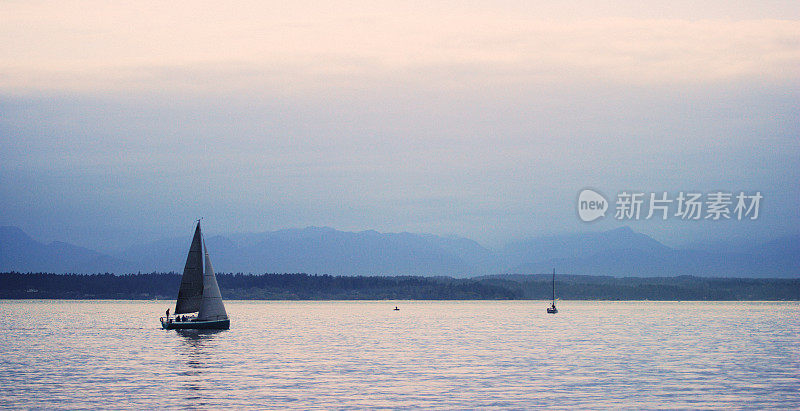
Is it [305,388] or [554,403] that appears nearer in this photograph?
[554,403]

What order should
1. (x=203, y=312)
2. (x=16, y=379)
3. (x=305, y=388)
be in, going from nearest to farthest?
(x=305, y=388), (x=16, y=379), (x=203, y=312)

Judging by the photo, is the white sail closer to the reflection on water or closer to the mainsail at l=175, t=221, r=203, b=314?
the mainsail at l=175, t=221, r=203, b=314

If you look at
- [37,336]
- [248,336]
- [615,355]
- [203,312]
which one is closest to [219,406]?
[615,355]

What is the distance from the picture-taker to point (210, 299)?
10481 centimetres

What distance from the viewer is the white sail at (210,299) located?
10169 centimetres

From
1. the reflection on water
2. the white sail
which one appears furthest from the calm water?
the white sail

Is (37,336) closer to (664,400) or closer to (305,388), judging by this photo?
(305,388)

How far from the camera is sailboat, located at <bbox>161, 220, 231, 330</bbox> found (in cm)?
10069

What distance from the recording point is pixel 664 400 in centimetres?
5006

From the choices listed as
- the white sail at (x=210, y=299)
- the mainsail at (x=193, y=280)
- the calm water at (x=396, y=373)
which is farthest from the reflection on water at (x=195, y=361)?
the mainsail at (x=193, y=280)

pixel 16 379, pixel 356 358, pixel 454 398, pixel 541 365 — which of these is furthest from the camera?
pixel 356 358

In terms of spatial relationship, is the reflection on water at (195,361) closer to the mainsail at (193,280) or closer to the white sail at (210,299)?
the white sail at (210,299)

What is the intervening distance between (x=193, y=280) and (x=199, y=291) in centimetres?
194

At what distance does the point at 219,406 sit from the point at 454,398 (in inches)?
469
